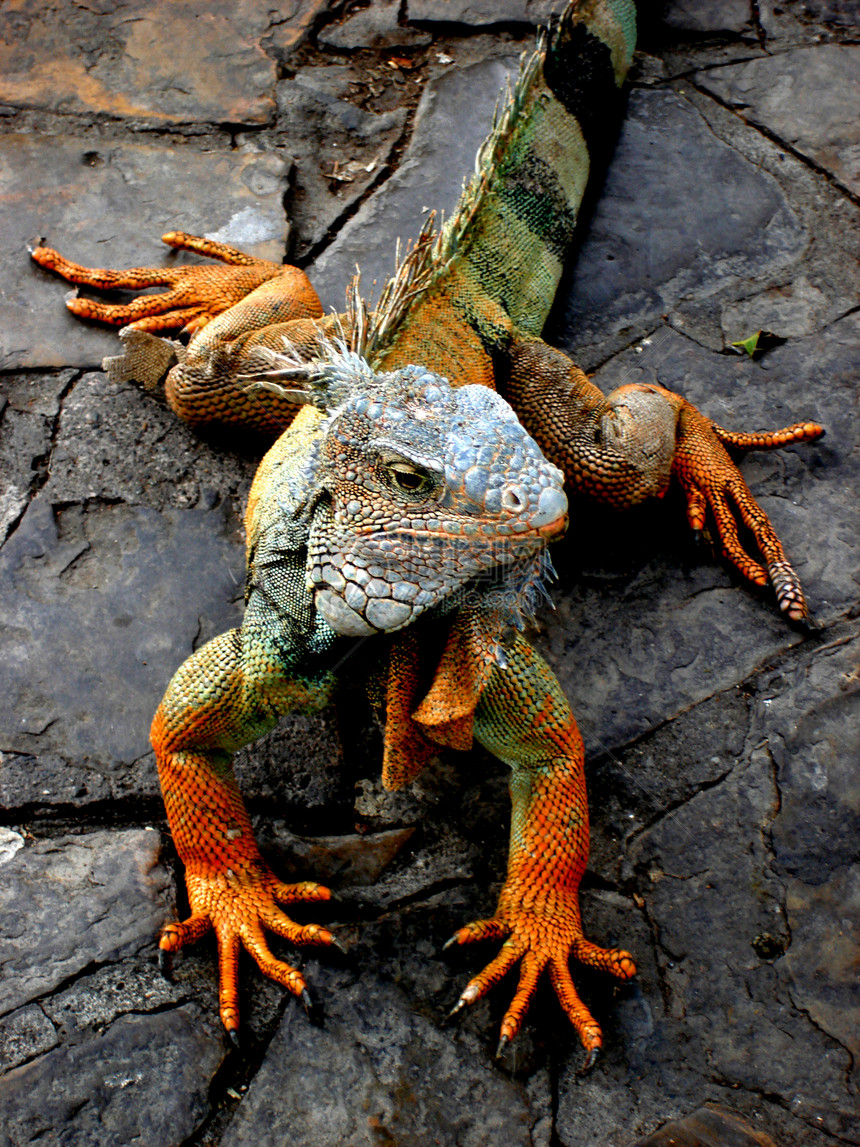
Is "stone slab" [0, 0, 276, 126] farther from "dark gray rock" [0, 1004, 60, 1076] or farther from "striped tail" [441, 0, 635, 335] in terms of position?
"dark gray rock" [0, 1004, 60, 1076]

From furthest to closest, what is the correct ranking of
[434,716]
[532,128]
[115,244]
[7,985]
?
[115,244], [532,128], [7,985], [434,716]

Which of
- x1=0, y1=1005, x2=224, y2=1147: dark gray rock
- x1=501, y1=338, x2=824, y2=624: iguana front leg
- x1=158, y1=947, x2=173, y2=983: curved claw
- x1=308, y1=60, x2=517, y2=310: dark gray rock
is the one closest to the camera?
x1=0, y1=1005, x2=224, y2=1147: dark gray rock

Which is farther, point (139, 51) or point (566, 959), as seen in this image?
point (139, 51)

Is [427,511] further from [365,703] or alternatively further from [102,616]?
[102,616]

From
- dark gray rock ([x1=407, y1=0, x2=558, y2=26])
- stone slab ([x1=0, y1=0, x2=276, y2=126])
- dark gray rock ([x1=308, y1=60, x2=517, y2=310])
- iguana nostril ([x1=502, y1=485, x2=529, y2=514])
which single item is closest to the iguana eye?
iguana nostril ([x1=502, y1=485, x2=529, y2=514])

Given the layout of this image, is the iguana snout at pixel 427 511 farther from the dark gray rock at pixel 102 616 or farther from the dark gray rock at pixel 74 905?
the dark gray rock at pixel 102 616

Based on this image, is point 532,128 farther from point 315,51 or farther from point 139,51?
point 139,51

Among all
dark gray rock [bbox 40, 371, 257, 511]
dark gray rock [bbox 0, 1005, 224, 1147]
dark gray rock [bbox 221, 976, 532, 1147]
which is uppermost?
dark gray rock [bbox 40, 371, 257, 511]

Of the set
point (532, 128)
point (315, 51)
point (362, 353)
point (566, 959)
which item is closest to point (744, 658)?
point (566, 959)
